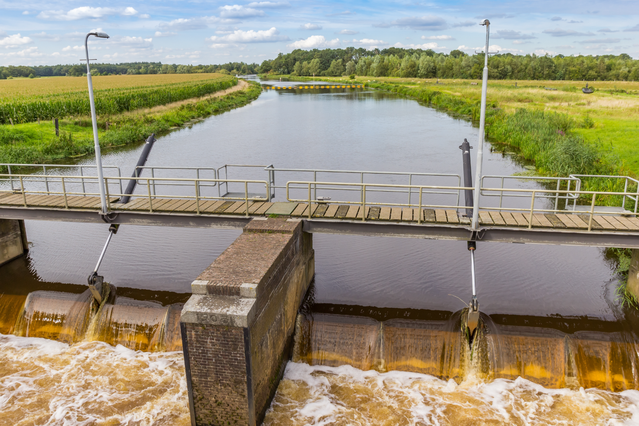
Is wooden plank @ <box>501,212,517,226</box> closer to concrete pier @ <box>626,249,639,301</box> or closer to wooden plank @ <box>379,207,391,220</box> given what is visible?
wooden plank @ <box>379,207,391,220</box>

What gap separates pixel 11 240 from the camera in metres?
17.8

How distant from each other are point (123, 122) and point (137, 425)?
37945 millimetres

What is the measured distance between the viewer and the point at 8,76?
146 metres

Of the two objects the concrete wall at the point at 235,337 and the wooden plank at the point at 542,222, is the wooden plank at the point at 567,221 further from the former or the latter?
the concrete wall at the point at 235,337

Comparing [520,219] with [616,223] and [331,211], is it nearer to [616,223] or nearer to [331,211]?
[616,223]

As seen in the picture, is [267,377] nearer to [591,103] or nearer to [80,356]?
[80,356]

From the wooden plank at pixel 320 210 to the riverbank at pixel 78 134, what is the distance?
2355 centimetres

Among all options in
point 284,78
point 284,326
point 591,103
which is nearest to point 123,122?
point 284,326

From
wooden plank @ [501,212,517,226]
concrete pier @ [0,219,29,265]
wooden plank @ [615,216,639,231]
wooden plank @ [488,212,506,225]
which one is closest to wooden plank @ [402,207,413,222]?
wooden plank @ [488,212,506,225]

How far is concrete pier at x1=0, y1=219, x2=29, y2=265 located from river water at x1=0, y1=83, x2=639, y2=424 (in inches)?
16.7

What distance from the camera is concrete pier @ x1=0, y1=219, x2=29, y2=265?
57.0 ft

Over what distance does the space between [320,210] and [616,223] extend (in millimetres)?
7643

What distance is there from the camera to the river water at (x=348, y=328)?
1114 cm

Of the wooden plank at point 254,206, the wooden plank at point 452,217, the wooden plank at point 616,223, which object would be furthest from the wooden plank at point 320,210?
the wooden plank at point 616,223
